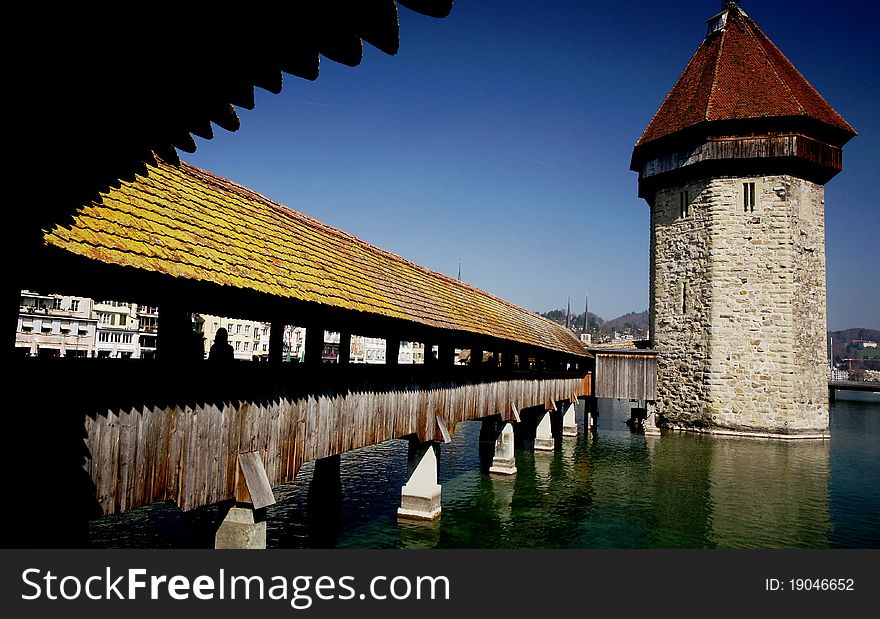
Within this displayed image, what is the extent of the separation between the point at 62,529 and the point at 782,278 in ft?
86.1

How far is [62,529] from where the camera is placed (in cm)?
445

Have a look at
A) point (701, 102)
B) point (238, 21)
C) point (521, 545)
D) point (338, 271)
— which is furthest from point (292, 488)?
point (701, 102)

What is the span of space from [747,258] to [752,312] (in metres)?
2.29

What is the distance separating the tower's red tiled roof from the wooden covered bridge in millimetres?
22236

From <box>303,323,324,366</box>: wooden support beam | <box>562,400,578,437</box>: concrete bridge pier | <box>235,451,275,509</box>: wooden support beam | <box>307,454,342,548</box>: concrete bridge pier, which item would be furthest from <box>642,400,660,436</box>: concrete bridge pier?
<box>235,451,275,509</box>: wooden support beam

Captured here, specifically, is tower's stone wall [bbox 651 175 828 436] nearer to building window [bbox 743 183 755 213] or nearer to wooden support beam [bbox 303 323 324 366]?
building window [bbox 743 183 755 213]

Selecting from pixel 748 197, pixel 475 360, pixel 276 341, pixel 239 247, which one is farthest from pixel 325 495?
pixel 748 197

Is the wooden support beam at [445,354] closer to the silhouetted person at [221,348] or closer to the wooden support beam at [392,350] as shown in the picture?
the wooden support beam at [392,350]

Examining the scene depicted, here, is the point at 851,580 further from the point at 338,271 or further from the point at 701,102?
the point at 701,102

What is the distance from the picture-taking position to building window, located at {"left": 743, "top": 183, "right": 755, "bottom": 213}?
81.7 feet

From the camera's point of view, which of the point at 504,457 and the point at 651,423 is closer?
the point at 504,457

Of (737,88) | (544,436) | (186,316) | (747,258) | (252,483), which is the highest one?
(737,88)

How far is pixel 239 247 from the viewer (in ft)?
21.1

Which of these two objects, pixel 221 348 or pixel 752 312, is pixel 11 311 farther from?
pixel 752 312
